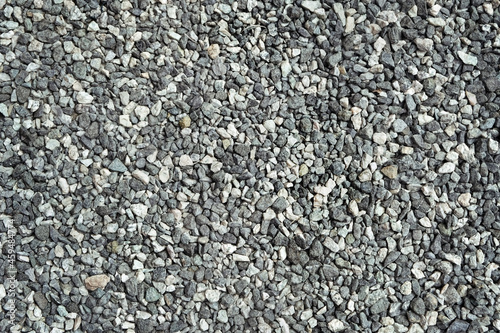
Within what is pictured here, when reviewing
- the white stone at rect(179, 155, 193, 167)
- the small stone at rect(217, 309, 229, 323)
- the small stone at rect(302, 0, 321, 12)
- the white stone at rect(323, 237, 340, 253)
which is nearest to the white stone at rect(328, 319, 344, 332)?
the white stone at rect(323, 237, 340, 253)

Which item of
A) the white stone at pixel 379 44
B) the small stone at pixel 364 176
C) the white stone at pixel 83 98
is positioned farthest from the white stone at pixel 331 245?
the white stone at pixel 83 98

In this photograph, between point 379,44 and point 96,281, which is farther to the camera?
point 379,44

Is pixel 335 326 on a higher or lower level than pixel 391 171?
lower

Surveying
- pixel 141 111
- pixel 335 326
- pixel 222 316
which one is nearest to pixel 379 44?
pixel 141 111

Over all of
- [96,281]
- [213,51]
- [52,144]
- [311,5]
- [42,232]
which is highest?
[311,5]

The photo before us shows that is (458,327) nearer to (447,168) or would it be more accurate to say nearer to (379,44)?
(447,168)

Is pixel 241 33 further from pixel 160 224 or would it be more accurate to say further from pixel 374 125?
pixel 160 224
